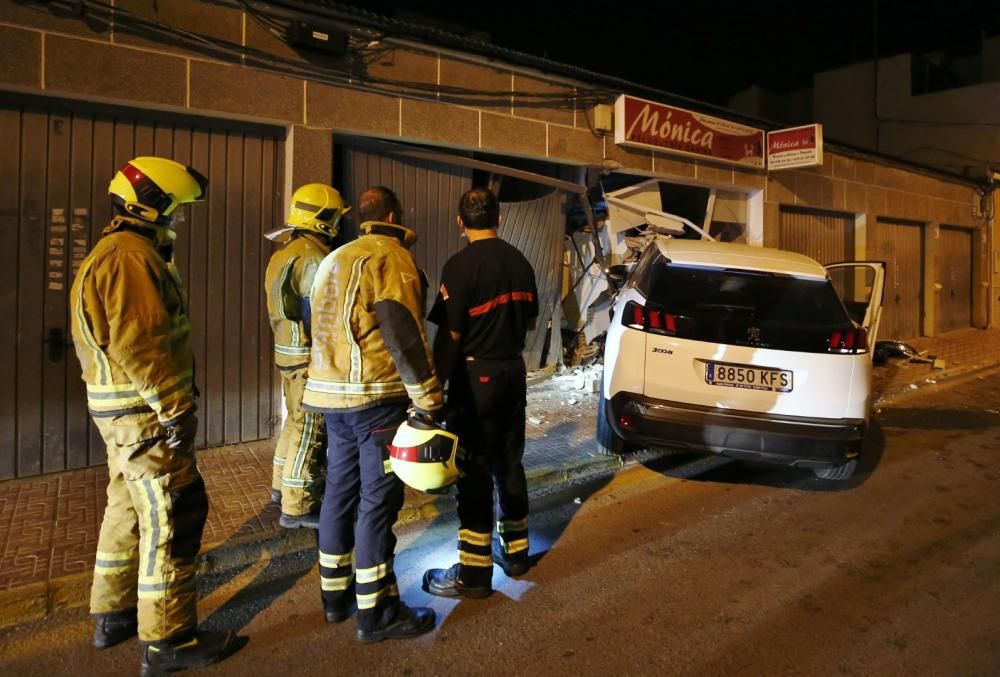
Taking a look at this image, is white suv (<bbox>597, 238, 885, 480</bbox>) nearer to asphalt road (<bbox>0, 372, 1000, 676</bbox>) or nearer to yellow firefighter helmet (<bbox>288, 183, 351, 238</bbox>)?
asphalt road (<bbox>0, 372, 1000, 676</bbox>)

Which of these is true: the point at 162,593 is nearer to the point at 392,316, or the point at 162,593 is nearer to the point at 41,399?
the point at 392,316

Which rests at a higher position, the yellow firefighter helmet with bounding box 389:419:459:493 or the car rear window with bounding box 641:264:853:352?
the car rear window with bounding box 641:264:853:352

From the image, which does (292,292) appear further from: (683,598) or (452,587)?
(683,598)

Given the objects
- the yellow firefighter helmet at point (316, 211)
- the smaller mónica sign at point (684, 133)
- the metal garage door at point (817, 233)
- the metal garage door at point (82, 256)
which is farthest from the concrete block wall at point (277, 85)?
the metal garage door at point (817, 233)

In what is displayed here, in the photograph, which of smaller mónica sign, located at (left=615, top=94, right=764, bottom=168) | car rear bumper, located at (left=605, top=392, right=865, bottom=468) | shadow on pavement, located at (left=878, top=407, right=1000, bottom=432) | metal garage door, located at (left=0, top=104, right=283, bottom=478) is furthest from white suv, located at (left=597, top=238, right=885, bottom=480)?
smaller mónica sign, located at (left=615, top=94, right=764, bottom=168)

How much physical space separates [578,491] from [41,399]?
392cm

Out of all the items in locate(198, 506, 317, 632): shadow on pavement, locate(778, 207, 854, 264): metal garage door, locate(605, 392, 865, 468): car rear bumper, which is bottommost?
locate(198, 506, 317, 632): shadow on pavement

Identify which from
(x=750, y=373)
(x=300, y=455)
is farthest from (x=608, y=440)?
(x=300, y=455)

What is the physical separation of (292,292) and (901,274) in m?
13.2

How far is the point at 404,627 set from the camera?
2.70 m

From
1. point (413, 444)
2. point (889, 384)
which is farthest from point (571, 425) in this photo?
point (889, 384)

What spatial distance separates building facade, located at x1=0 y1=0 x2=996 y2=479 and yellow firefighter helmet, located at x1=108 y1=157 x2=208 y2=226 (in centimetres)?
254

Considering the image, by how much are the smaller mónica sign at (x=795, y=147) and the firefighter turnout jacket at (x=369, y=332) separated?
831cm

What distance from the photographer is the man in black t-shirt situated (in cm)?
296
